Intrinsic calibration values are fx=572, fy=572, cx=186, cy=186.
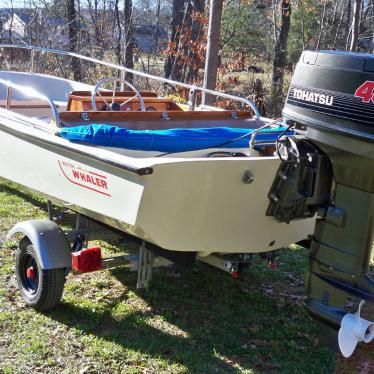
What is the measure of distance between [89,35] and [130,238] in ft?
35.6

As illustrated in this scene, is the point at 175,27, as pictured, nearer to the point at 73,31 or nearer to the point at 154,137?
the point at 73,31

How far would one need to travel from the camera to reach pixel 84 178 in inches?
141

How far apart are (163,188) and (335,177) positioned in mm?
929

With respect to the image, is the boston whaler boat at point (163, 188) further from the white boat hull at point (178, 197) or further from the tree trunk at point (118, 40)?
the tree trunk at point (118, 40)

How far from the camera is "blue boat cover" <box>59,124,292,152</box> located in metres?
3.61

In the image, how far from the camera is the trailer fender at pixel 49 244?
3.78 meters

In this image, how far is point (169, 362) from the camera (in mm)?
3500

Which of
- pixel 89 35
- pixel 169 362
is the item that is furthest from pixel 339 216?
pixel 89 35

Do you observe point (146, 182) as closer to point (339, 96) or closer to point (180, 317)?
point (339, 96)

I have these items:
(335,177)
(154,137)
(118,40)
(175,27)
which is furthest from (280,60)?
(335,177)

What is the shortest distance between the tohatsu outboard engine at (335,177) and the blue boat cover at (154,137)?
0.61 meters

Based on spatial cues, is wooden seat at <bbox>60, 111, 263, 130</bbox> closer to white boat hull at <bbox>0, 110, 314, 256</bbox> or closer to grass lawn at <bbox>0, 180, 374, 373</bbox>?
white boat hull at <bbox>0, 110, 314, 256</bbox>

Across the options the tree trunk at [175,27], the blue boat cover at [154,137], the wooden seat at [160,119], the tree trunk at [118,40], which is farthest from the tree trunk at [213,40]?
the tree trunk at [118,40]

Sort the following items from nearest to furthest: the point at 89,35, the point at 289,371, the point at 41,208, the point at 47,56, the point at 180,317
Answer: the point at 289,371, the point at 180,317, the point at 41,208, the point at 47,56, the point at 89,35
